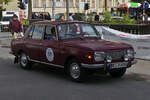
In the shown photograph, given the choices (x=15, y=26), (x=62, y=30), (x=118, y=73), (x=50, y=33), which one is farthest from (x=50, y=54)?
(x=15, y=26)

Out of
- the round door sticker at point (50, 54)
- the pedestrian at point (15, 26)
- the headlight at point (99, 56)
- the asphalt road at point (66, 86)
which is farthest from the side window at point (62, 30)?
the pedestrian at point (15, 26)

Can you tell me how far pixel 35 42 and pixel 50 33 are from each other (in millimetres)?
721

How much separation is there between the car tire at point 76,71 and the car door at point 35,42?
4.72 ft

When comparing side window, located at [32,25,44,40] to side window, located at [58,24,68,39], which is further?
side window, located at [32,25,44,40]

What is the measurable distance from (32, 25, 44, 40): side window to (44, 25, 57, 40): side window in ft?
0.77

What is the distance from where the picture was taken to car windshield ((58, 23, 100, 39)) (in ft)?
30.4

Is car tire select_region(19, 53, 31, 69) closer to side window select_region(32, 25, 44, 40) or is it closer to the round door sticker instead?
side window select_region(32, 25, 44, 40)

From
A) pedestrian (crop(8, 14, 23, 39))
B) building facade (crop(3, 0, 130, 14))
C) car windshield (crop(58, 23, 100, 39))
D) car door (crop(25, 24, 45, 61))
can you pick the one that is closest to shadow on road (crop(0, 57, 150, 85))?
car door (crop(25, 24, 45, 61))

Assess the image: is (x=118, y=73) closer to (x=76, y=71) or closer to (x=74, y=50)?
(x=76, y=71)

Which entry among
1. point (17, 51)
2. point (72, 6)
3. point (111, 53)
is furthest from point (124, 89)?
point (72, 6)

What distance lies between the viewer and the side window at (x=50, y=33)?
9.41 metres

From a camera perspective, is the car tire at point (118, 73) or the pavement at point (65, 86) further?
the car tire at point (118, 73)

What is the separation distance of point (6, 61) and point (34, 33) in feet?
10.2

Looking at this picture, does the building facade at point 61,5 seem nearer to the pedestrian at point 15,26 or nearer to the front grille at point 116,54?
the pedestrian at point 15,26
